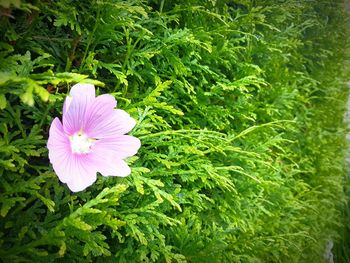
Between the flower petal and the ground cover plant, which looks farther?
the ground cover plant

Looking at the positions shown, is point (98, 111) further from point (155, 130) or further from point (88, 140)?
point (155, 130)

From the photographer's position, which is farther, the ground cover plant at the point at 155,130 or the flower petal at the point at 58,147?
the ground cover plant at the point at 155,130

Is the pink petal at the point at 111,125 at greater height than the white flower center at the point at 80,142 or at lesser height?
greater

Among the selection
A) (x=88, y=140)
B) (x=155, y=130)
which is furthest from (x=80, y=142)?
(x=155, y=130)

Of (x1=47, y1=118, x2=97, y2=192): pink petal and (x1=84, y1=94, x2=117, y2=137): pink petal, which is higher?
(x1=84, y1=94, x2=117, y2=137): pink petal

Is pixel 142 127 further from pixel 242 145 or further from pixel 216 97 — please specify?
pixel 242 145

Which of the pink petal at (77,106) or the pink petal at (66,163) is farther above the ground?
the pink petal at (77,106)
